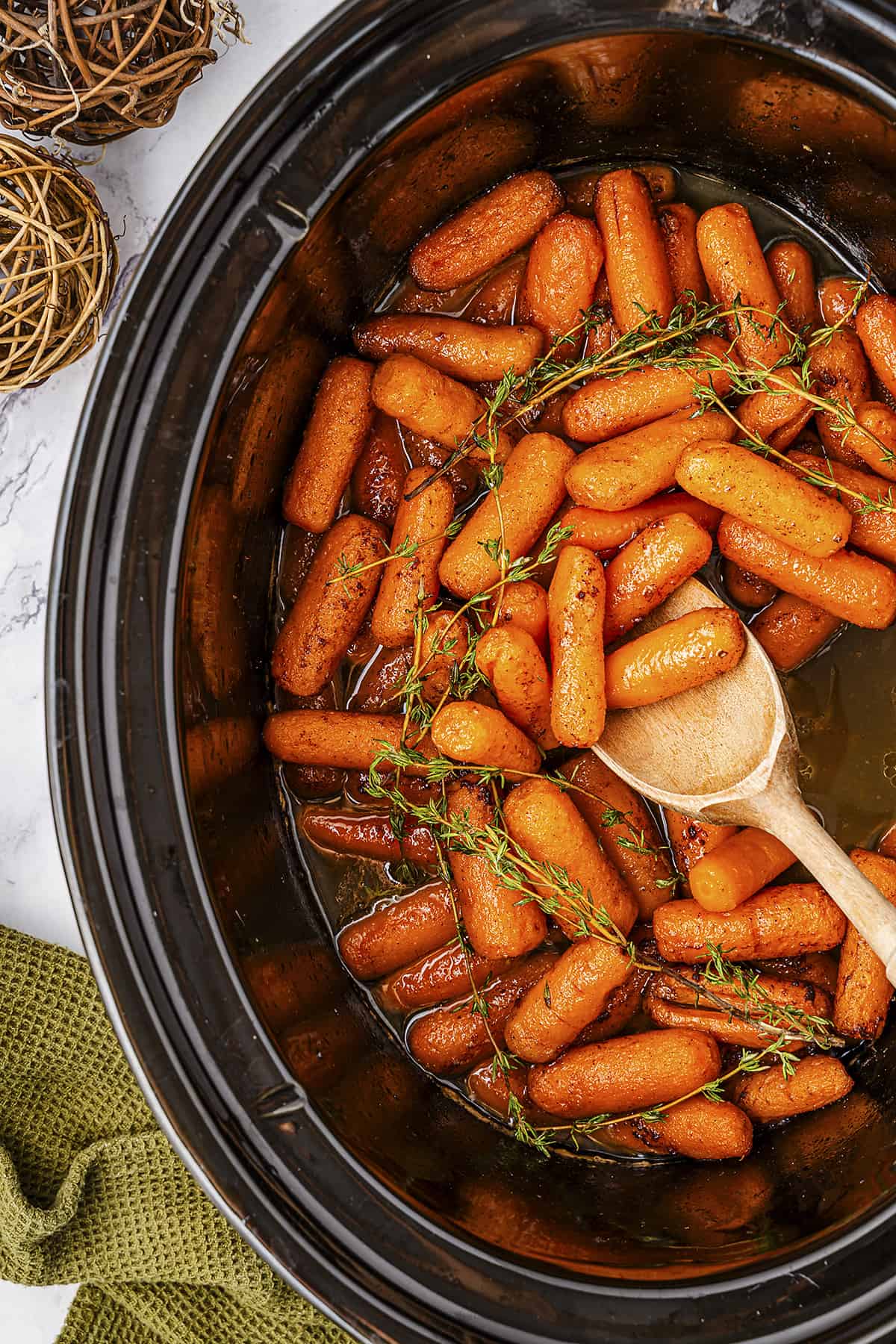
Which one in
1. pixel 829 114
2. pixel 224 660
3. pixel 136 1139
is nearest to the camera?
pixel 829 114

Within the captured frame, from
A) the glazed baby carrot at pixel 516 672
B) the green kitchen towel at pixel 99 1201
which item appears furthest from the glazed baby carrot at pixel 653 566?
the green kitchen towel at pixel 99 1201

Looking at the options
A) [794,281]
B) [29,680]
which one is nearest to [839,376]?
[794,281]

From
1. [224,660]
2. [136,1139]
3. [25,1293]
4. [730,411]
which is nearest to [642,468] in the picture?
[730,411]

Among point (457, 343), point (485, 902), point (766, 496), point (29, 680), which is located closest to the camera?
point (766, 496)

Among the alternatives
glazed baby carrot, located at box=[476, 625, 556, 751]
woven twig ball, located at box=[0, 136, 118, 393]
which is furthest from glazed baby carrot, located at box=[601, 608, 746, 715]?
woven twig ball, located at box=[0, 136, 118, 393]

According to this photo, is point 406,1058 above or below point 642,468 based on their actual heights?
below

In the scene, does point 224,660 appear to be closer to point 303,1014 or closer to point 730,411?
point 303,1014

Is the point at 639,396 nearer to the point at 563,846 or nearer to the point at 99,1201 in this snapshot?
the point at 563,846
